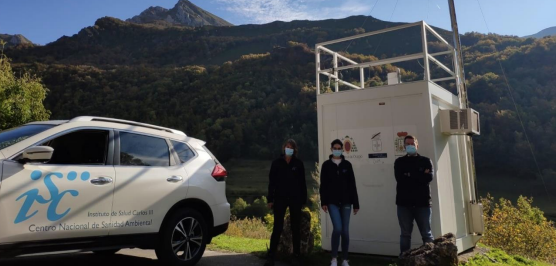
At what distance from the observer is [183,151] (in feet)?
18.7

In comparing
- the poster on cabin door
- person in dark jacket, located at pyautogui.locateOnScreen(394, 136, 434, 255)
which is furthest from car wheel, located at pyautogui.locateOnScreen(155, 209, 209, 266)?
the poster on cabin door

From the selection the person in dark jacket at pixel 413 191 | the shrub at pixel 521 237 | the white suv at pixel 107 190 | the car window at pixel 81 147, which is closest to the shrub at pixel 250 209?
the shrub at pixel 521 237

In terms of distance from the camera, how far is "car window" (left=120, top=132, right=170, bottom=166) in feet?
16.3

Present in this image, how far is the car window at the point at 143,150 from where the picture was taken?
4961mm

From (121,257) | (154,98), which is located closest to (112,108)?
(154,98)

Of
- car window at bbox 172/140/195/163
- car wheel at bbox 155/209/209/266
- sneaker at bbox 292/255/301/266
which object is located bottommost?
sneaker at bbox 292/255/301/266

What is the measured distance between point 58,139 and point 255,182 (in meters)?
66.8

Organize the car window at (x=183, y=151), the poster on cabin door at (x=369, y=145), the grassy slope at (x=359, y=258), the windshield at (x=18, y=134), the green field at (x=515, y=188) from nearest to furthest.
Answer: the windshield at (x=18, y=134)
the car window at (x=183, y=151)
the grassy slope at (x=359, y=258)
the poster on cabin door at (x=369, y=145)
the green field at (x=515, y=188)

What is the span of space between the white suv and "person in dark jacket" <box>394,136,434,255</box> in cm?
269

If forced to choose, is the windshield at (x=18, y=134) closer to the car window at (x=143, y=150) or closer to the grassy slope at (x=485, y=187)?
the car window at (x=143, y=150)

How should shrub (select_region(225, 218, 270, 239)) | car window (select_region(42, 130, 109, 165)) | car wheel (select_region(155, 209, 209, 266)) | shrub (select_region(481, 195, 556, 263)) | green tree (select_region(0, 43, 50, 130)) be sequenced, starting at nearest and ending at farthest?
car window (select_region(42, 130, 109, 165)) < car wheel (select_region(155, 209, 209, 266)) < shrub (select_region(225, 218, 270, 239)) < green tree (select_region(0, 43, 50, 130)) < shrub (select_region(481, 195, 556, 263))

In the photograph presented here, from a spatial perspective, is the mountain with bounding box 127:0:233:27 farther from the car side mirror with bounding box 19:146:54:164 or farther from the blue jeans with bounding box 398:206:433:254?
the car side mirror with bounding box 19:146:54:164

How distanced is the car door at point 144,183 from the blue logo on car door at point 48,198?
56 centimetres

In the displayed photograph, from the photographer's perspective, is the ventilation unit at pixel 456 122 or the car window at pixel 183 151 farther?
the ventilation unit at pixel 456 122
